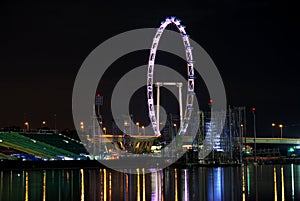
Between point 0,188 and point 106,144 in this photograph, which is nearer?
point 0,188

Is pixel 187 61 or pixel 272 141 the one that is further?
pixel 272 141

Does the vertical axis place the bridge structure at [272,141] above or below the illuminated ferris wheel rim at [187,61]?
below

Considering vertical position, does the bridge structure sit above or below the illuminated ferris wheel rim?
below

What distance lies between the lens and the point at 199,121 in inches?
4697

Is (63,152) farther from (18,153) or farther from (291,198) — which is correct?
(291,198)

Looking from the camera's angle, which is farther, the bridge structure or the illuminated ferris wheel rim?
the bridge structure

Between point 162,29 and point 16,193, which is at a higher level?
point 162,29

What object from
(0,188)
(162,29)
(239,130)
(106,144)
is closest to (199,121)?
(239,130)

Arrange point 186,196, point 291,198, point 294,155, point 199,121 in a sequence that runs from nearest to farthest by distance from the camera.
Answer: point 291,198 < point 186,196 < point 199,121 < point 294,155

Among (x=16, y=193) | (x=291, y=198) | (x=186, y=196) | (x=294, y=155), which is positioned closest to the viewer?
(x=291, y=198)

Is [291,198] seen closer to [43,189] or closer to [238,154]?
[43,189]

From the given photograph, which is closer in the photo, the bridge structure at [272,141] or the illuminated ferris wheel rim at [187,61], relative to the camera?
the illuminated ferris wheel rim at [187,61]

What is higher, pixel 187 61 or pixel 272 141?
pixel 187 61

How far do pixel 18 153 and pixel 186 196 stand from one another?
244ft
